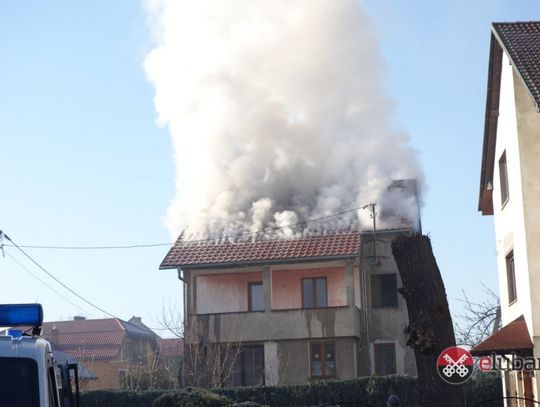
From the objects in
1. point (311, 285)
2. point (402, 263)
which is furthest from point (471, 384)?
point (402, 263)

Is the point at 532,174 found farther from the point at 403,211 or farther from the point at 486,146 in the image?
the point at 403,211

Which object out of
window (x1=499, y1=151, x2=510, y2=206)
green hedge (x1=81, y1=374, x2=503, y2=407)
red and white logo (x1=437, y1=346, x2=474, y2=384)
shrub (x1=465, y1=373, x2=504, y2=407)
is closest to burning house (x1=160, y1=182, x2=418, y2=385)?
green hedge (x1=81, y1=374, x2=503, y2=407)

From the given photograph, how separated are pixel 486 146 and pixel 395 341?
11.6 meters

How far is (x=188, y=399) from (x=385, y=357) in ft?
48.9

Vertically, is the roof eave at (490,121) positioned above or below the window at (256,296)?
above

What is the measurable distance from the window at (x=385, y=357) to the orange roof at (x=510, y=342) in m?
13.8

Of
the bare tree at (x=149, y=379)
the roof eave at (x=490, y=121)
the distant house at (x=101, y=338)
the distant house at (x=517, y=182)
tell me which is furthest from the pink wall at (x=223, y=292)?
the distant house at (x=101, y=338)

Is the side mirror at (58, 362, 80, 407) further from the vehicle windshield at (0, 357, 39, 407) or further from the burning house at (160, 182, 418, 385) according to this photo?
the burning house at (160, 182, 418, 385)

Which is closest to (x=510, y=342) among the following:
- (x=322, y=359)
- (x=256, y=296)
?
(x=322, y=359)

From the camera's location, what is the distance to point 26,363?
6.05 metres

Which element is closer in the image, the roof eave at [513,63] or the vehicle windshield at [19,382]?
the vehicle windshield at [19,382]

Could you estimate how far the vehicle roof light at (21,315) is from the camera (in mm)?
6375

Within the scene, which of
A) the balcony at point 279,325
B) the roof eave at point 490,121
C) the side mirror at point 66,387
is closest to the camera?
the side mirror at point 66,387

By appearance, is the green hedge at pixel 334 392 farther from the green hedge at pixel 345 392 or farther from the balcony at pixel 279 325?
the balcony at pixel 279 325
